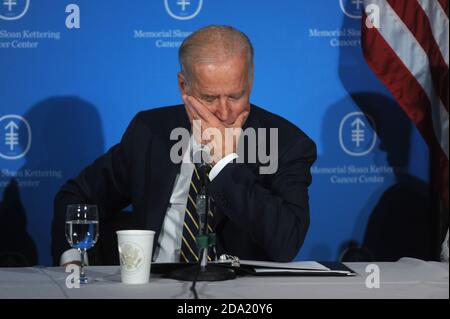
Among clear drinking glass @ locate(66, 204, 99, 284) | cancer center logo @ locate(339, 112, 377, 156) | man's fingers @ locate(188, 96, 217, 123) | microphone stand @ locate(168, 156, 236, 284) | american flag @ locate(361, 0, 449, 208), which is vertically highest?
american flag @ locate(361, 0, 449, 208)

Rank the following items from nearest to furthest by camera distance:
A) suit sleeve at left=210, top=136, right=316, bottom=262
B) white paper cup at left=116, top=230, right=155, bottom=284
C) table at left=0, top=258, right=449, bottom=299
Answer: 1. table at left=0, top=258, right=449, bottom=299
2. white paper cup at left=116, top=230, right=155, bottom=284
3. suit sleeve at left=210, top=136, right=316, bottom=262

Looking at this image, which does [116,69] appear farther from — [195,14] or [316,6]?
[316,6]

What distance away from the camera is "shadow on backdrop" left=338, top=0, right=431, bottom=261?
3773 mm

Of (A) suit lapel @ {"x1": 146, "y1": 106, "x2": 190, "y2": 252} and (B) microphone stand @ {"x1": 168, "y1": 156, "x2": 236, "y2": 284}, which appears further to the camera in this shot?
(A) suit lapel @ {"x1": 146, "y1": 106, "x2": 190, "y2": 252}

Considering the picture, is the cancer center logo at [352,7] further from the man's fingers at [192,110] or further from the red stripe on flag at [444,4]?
the man's fingers at [192,110]

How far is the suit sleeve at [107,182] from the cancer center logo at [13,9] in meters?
1.08

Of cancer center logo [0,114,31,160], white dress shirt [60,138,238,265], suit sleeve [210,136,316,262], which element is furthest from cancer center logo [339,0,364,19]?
cancer center logo [0,114,31,160]

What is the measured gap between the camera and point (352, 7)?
374 cm

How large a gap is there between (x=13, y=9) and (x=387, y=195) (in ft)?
7.37

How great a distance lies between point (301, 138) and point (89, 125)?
1.32m

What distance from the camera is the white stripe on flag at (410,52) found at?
3.68 meters

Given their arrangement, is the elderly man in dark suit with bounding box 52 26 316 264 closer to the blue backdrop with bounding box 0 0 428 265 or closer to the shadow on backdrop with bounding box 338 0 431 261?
the blue backdrop with bounding box 0 0 428 265

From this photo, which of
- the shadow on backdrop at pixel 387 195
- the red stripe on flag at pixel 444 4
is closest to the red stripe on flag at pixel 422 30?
the red stripe on flag at pixel 444 4

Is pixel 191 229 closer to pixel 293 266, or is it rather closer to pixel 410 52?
pixel 293 266
